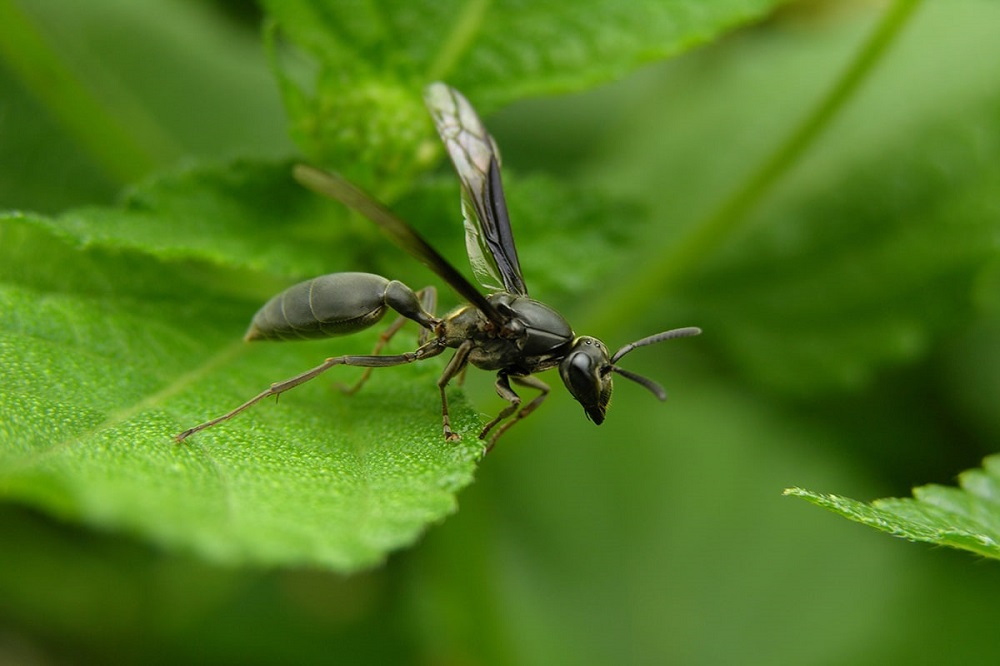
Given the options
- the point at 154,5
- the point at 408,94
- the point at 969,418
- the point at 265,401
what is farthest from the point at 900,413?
the point at 154,5

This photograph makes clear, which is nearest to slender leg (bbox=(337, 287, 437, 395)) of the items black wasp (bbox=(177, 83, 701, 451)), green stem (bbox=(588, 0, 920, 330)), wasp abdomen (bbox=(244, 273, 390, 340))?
black wasp (bbox=(177, 83, 701, 451))

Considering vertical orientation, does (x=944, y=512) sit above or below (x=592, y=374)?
below

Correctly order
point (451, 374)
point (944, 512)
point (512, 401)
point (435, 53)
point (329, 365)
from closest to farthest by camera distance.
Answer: point (944, 512)
point (329, 365)
point (451, 374)
point (512, 401)
point (435, 53)

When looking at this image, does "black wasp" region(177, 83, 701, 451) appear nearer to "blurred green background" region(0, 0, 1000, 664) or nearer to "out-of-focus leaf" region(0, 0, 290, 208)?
"blurred green background" region(0, 0, 1000, 664)

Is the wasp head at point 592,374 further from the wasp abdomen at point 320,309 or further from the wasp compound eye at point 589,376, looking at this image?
the wasp abdomen at point 320,309

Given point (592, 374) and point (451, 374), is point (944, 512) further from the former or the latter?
point (451, 374)

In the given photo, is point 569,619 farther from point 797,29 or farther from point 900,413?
point 797,29

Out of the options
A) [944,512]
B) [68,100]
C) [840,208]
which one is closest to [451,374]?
[944,512]
